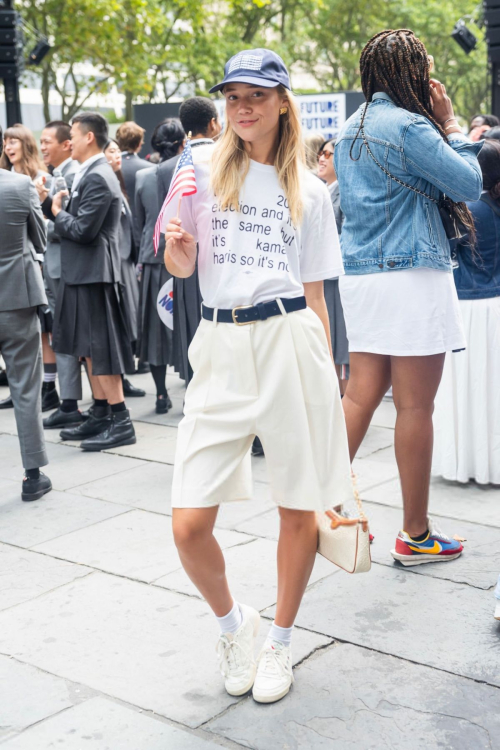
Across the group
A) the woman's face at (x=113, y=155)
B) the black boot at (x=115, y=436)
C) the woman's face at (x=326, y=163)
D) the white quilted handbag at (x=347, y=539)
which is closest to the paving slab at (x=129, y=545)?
the white quilted handbag at (x=347, y=539)

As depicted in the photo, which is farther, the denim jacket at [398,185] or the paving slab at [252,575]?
the paving slab at [252,575]

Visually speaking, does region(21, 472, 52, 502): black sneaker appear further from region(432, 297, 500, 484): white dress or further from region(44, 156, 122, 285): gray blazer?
region(432, 297, 500, 484): white dress

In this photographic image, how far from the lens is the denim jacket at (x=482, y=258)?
482 centimetres

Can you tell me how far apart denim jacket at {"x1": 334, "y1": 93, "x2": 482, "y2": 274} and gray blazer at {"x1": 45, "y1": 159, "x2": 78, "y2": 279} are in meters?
3.40

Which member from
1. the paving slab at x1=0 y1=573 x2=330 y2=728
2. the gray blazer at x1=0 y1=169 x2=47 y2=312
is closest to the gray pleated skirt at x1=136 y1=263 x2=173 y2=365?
the gray blazer at x1=0 y1=169 x2=47 y2=312

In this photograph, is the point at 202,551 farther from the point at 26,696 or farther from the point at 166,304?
the point at 166,304

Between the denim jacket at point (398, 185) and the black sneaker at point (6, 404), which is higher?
the denim jacket at point (398, 185)

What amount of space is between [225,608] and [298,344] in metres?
0.86

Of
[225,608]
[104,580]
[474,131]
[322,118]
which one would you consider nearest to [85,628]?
[104,580]

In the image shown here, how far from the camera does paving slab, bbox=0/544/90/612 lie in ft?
12.7

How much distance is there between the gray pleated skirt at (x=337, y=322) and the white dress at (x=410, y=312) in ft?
8.37

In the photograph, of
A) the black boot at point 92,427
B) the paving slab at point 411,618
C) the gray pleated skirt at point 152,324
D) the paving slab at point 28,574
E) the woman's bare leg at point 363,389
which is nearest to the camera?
the paving slab at point 411,618

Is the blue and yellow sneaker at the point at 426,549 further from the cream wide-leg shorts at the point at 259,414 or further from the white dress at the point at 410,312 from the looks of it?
the cream wide-leg shorts at the point at 259,414

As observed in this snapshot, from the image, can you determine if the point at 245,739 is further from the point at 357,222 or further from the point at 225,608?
the point at 357,222
